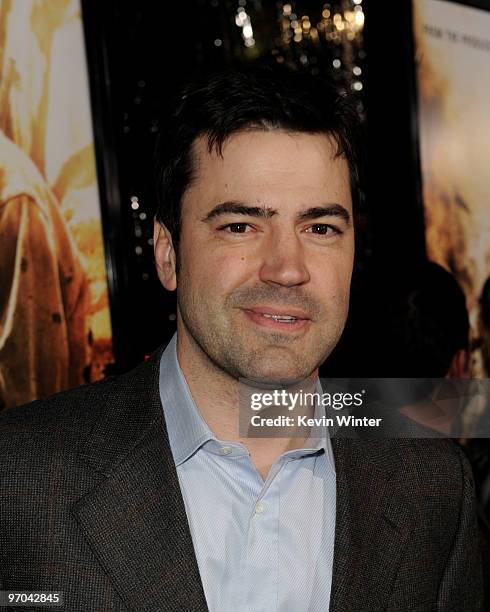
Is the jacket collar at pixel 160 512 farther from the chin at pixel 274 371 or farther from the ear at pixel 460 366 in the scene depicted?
the ear at pixel 460 366

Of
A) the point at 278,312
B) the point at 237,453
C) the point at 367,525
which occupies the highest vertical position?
the point at 278,312

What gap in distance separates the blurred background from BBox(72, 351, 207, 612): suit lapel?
377 mm

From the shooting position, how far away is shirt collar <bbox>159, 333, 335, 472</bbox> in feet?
5.00

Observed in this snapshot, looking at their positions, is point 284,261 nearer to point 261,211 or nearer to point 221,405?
point 261,211

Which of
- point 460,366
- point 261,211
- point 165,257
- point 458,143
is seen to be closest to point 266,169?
point 261,211

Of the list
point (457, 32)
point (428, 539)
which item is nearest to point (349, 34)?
point (457, 32)

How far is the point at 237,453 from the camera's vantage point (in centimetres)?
153

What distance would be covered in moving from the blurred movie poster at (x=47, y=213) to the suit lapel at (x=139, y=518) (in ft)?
1.13

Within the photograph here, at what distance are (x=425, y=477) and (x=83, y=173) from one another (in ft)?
3.32

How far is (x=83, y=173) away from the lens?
1908 millimetres

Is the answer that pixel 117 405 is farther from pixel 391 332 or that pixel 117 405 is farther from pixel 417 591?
pixel 391 332

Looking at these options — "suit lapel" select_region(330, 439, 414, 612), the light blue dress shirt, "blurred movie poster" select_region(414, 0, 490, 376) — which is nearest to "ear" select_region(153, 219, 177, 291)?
the light blue dress shirt

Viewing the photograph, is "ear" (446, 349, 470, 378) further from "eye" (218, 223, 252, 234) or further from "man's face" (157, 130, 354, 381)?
"eye" (218, 223, 252, 234)

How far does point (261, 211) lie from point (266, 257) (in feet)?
0.28
